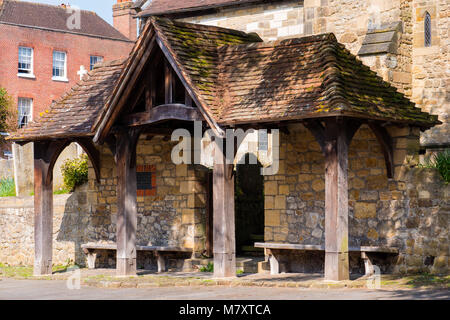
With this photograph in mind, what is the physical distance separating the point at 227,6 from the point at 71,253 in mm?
7723

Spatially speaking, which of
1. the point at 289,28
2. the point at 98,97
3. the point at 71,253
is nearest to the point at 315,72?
the point at 98,97

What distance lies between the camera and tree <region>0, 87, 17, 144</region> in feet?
130

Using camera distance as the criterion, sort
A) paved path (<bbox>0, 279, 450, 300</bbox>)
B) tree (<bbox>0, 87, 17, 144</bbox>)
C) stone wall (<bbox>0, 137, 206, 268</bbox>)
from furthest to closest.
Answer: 1. tree (<bbox>0, 87, 17, 144</bbox>)
2. stone wall (<bbox>0, 137, 206, 268</bbox>)
3. paved path (<bbox>0, 279, 450, 300</bbox>)

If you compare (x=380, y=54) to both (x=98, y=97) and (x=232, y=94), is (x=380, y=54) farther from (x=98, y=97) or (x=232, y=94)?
(x=98, y=97)

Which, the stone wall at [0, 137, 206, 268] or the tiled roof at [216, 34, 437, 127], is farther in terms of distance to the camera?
the stone wall at [0, 137, 206, 268]

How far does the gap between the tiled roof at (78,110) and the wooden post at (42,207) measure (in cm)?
44

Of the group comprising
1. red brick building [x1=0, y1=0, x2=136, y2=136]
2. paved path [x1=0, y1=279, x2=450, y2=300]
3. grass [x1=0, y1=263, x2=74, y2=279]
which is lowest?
grass [x1=0, y1=263, x2=74, y2=279]

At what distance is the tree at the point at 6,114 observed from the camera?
3959cm

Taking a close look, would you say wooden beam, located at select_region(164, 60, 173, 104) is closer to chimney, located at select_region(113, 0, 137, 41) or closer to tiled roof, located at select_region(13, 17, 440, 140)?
tiled roof, located at select_region(13, 17, 440, 140)

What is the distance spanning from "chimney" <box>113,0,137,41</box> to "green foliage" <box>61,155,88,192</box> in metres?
26.6

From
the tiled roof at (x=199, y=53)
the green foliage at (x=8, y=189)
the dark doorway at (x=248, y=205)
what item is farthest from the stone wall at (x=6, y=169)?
the tiled roof at (x=199, y=53)

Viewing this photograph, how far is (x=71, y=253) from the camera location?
20.0 m

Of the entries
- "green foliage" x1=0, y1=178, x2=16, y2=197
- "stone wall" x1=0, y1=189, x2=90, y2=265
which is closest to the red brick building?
"green foliage" x1=0, y1=178, x2=16, y2=197

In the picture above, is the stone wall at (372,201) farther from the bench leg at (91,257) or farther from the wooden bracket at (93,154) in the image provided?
the bench leg at (91,257)
